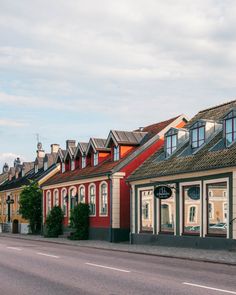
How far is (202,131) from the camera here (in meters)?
29.1

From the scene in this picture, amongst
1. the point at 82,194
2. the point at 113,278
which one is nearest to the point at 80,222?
the point at 82,194

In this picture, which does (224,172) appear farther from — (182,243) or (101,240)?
(101,240)

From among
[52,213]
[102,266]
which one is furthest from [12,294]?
[52,213]

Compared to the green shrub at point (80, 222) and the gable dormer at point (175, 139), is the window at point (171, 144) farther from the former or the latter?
the green shrub at point (80, 222)

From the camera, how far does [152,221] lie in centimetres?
3119

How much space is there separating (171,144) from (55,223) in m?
16.2

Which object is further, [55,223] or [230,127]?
[55,223]

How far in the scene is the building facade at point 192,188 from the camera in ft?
81.9

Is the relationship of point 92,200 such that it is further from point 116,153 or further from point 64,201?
point 64,201

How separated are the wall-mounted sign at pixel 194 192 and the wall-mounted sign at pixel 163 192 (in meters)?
1.25

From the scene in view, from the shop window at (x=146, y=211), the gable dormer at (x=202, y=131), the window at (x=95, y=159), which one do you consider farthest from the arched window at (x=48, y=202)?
the gable dormer at (x=202, y=131)

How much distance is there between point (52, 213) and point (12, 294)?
33980 millimetres

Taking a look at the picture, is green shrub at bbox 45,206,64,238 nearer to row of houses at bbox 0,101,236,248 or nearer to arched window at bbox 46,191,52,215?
row of houses at bbox 0,101,236,248

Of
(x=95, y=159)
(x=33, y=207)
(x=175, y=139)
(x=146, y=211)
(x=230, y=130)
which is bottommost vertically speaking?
(x=33, y=207)
